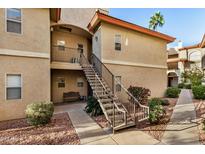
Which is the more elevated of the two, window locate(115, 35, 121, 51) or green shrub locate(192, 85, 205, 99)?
window locate(115, 35, 121, 51)

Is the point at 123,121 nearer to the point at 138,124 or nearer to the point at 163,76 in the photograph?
the point at 138,124

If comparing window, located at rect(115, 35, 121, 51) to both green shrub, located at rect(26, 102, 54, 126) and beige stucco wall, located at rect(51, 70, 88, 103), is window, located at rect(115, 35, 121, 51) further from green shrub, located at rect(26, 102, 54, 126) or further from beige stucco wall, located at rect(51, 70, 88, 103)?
green shrub, located at rect(26, 102, 54, 126)

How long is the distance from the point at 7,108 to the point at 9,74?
1.70m

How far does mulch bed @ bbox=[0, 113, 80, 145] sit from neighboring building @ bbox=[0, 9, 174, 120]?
131 centimetres

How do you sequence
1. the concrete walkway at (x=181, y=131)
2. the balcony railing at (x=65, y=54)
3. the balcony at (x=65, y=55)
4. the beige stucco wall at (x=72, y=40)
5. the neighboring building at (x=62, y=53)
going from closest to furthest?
the concrete walkway at (x=181, y=131)
the neighboring building at (x=62, y=53)
the balcony at (x=65, y=55)
the balcony railing at (x=65, y=54)
the beige stucco wall at (x=72, y=40)

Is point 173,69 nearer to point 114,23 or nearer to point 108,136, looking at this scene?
point 114,23

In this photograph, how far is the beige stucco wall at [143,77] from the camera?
1107 cm

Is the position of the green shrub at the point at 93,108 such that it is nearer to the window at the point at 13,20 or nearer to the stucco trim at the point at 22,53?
the stucco trim at the point at 22,53

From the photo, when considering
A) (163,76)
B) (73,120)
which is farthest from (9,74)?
(163,76)

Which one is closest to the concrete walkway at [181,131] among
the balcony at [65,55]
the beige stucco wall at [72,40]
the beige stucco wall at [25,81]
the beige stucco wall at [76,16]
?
the beige stucco wall at [25,81]

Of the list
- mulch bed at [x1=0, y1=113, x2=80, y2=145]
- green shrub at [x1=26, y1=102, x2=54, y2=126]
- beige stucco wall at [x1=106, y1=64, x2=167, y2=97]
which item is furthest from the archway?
green shrub at [x1=26, y1=102, x2=54, y2=126]

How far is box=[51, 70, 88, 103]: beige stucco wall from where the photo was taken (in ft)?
40.5
